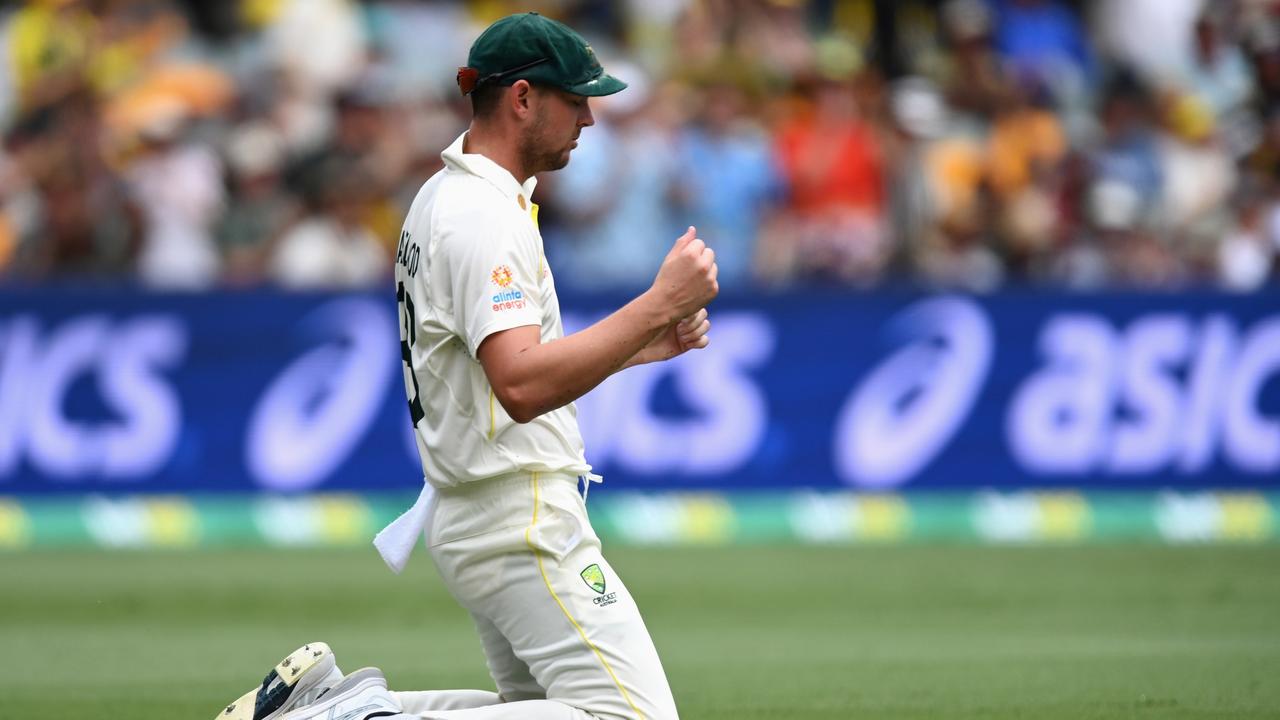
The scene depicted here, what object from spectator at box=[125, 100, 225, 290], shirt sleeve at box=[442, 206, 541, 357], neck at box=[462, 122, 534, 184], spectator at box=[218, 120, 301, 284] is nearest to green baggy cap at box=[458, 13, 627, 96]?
neck at box=[462, 122, 534, 184]

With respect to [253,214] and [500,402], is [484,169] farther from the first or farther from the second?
[253,214]

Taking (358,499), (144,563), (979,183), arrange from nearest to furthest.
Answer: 1. (144,563)
2. (358,499)
3. (979,183)

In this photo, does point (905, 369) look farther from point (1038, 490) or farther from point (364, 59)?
point (364, 59)

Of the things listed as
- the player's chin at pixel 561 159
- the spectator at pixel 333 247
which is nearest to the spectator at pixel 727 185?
the spectator at pixel 333 247

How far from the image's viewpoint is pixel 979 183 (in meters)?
13.7

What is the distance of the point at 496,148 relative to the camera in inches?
192

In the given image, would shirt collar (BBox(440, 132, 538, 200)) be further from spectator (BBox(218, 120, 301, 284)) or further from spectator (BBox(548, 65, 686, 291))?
spectator (BBox(548, 65, 686, 291))

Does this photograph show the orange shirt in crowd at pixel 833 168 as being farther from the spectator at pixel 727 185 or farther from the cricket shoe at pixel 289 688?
the cricket shoe at pixel 289 688

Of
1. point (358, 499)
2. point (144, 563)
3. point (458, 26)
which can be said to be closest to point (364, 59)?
point (458, 26)

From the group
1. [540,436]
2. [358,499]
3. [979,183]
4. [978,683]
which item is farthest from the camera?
[979,183]

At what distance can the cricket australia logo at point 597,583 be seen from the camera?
15.6 ft

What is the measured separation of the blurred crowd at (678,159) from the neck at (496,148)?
757cm

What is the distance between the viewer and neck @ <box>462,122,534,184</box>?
487 cm

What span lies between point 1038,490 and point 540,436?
8130mm
